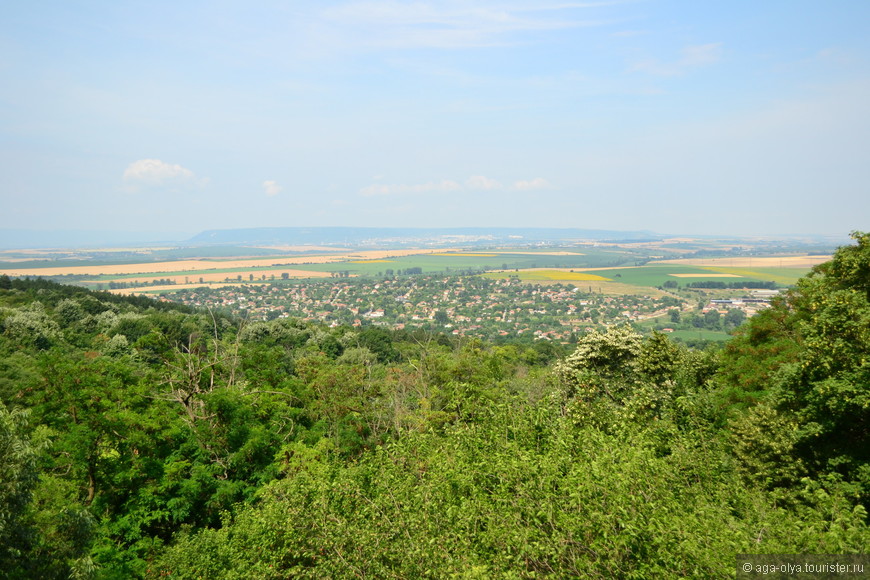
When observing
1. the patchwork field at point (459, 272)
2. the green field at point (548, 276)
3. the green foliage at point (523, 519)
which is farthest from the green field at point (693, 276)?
the green foliage at point (523, 519)

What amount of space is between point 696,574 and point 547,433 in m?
5.97

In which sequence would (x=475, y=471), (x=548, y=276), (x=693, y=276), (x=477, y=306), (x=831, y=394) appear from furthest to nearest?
(x=548, y=276) → (x=693, y=276) → (x=477, y=306) → (x=831, y=394) → (x=475, y=471)

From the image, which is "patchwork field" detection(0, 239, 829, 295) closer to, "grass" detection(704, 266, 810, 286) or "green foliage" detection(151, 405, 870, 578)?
"grass" detection(704, 266, 810, 286)

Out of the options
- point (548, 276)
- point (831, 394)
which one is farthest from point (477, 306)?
point (831, 394)

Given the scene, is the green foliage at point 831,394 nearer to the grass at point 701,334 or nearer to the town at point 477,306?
the town at point 477,306

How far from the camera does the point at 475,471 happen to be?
946 centimetres

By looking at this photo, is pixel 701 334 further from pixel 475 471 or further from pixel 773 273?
pixel 773 273

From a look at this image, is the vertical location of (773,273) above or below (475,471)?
below

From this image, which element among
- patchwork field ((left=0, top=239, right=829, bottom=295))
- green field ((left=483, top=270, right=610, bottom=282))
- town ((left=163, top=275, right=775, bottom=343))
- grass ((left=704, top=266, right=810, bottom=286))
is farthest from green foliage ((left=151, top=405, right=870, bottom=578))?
green field ((left=483, top=270, right=610, bottom=282))

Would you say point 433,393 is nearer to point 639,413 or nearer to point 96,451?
point 639,413

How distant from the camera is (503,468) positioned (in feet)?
29.5

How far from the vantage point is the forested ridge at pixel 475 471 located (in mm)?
7367

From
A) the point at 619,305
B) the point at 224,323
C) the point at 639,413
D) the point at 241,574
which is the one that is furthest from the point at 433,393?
the point at 619,305

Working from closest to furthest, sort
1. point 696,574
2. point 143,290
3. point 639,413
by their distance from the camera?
point 696,574
point 639,413
point 143,290
